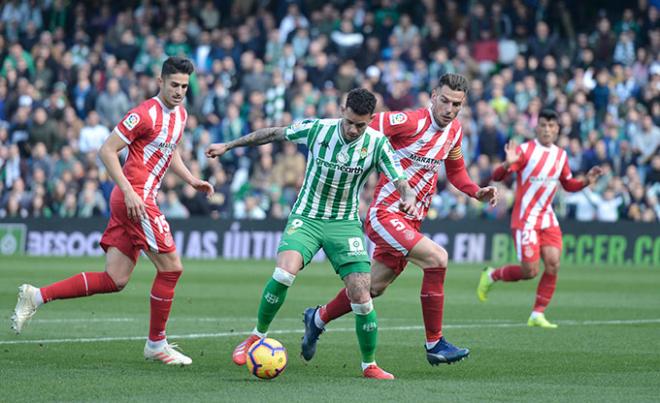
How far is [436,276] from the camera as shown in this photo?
33.6 ft

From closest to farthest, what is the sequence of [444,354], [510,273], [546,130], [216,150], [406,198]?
[406,198]
[216,150]
[444,354]
[546,130]
[510,273]

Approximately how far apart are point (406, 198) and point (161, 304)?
226 cm

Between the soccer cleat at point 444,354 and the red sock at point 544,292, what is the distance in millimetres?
4256

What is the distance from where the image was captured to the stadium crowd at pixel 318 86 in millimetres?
25969

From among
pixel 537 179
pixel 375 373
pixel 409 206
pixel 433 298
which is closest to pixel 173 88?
pixel 409 206

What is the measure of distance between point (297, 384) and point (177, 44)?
849 inches

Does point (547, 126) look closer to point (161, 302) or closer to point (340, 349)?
point (340, 349)

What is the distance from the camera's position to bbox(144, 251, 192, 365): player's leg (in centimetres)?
1008

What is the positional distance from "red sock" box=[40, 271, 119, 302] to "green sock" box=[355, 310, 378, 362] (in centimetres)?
214

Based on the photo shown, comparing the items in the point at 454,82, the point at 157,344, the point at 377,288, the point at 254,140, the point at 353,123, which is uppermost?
the point at 454,82

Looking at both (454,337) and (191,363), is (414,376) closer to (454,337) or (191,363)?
(191,363)

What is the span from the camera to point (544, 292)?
46.6 feet

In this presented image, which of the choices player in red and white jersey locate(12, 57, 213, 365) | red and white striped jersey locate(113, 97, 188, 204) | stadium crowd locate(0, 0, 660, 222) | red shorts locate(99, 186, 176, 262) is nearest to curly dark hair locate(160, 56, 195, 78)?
player in red and white jersey locate(12, 57, 213, 365)

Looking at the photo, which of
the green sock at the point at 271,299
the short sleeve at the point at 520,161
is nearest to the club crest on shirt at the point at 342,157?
the green sock at the point at 271,299
